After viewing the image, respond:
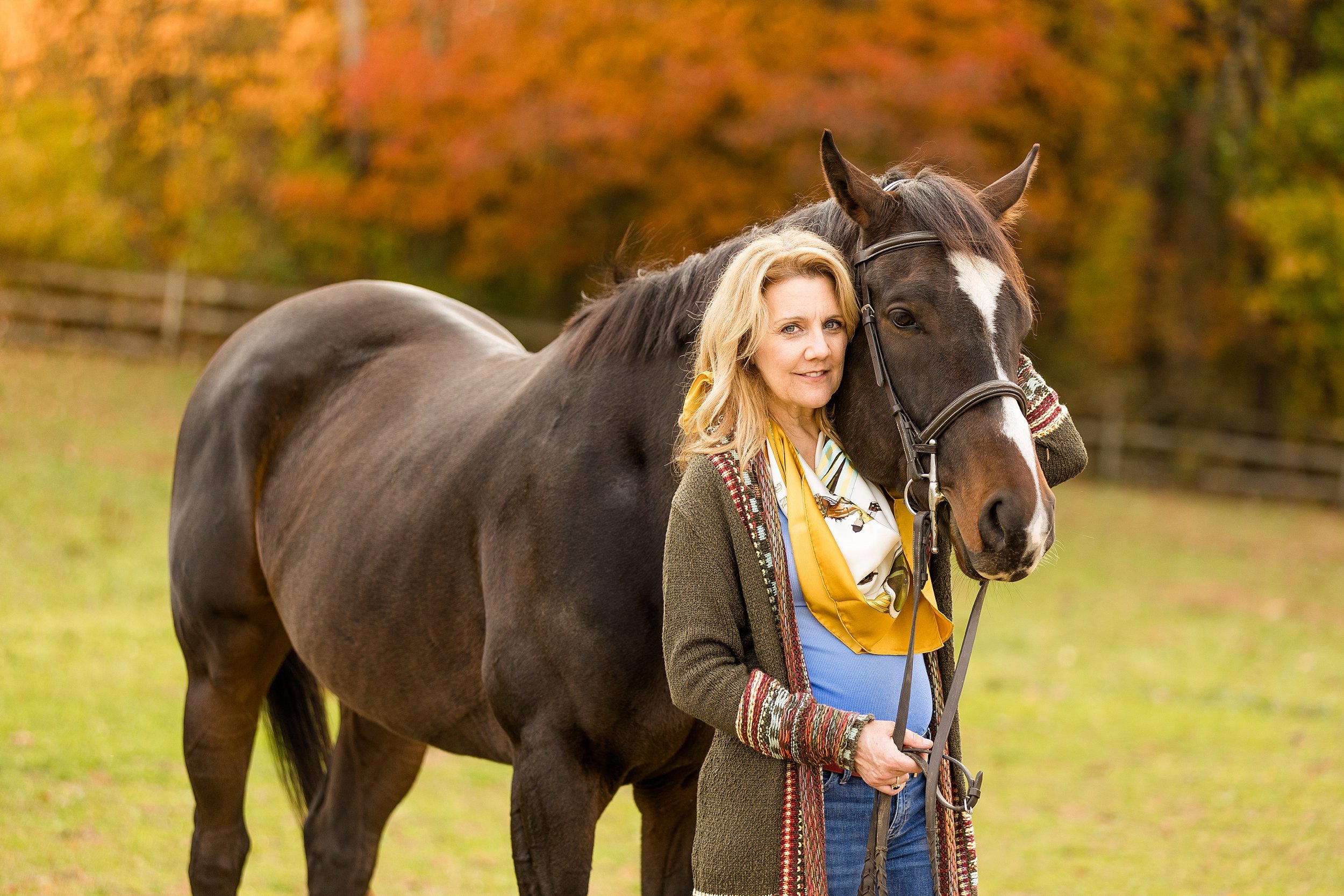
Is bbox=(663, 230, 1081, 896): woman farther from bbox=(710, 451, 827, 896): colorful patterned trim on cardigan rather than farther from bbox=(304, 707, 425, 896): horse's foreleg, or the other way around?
bbox=(304, 707, 425, 896): horse's foreleg

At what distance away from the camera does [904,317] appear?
6.91 ft

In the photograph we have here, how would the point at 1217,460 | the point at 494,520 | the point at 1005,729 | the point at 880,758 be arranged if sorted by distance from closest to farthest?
the point at 880,758 < the point at 494,520 < the point at 1005,729 < the point at 1217,460

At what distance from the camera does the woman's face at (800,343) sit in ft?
6.82

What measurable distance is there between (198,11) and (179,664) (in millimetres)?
13230

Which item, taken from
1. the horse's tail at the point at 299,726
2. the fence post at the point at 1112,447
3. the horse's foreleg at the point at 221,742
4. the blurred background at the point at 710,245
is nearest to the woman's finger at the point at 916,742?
the blurred background at the point at 710,245

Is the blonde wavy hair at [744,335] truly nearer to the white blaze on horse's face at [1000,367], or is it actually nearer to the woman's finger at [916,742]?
the white blaze on horse's face at [1000,367]

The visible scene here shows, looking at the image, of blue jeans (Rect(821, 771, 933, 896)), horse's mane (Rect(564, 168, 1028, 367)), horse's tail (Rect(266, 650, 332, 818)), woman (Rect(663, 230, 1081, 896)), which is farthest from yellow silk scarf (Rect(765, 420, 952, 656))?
horse's tail (Rect(266, 650, 332, 818))

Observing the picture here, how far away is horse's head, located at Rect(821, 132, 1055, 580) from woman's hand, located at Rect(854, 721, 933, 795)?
29 centimetres

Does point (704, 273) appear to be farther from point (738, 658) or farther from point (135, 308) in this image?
point (135, 308)

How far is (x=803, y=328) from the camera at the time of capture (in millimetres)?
2094

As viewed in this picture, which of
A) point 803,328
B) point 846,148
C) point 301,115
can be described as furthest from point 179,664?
point 301,115

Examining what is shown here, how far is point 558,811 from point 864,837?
76 cm

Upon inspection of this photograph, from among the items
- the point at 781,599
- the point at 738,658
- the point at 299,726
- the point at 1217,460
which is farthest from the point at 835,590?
the point at 1217,460

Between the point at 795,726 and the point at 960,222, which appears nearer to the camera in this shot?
the point at 795,726
